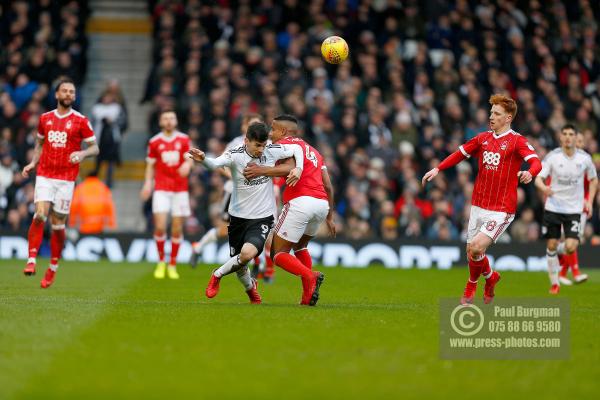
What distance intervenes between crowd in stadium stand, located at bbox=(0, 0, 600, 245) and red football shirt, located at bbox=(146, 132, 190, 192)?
499cm

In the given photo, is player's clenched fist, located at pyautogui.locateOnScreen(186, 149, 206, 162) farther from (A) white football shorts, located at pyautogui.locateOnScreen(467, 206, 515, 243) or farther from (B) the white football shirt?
(B) the white football shirt

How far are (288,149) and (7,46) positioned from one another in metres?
15.2

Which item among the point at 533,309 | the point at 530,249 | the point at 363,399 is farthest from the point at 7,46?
the point at 363,399

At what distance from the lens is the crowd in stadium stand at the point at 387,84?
22.5 meters

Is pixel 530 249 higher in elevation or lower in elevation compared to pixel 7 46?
lower

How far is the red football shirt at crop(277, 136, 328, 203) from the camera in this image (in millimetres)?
11773

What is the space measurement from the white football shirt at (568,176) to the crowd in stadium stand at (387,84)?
599 cm

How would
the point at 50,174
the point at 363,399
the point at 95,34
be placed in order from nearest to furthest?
the point at 363,399 < the point at 50,174 < the point at 95,34

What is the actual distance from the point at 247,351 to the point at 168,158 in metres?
8.78

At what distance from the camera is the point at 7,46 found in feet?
82.2

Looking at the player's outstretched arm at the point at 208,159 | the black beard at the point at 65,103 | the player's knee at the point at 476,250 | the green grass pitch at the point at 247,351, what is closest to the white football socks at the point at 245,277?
the green grass pitch at the point at 247,351

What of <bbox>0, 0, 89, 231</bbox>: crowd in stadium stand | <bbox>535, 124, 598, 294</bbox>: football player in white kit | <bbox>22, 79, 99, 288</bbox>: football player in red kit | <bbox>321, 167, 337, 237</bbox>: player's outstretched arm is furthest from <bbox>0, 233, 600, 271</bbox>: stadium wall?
<bbox>321, 167, 337, 237</bbox>: player's outstretched arm

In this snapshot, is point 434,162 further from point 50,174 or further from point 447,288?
point 50,174

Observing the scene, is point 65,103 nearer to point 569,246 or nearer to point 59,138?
point 59,138
